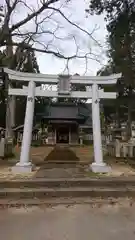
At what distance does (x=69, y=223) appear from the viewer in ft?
14.7

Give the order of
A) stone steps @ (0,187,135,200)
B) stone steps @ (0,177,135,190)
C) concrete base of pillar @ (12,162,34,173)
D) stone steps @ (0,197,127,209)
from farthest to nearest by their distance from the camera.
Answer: concrete base of pillar @ (12,162,34,173)
stone steps @ (0,177,135,190)
stone steps @ (0,187,135,200)
stone steps @ (0,197,127,209)

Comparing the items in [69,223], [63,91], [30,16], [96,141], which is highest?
[30,16]

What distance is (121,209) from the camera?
529 centimetres

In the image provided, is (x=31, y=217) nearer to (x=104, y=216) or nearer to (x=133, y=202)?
(x=104, y=216)

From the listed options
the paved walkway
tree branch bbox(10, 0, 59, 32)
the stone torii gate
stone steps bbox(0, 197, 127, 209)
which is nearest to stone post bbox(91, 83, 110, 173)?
the stone torii gate

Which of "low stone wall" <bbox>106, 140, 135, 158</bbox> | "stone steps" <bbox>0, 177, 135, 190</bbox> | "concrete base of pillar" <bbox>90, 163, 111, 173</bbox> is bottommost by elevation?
"stone steps" <bbox>0, 177, 135, 190</bbox>

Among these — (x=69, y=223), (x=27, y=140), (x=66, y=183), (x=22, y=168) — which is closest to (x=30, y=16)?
(x=27, y=140)

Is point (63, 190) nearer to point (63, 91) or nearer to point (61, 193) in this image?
point (61, 193)

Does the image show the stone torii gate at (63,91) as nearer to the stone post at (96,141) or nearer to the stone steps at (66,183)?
the stone post at (96,141)

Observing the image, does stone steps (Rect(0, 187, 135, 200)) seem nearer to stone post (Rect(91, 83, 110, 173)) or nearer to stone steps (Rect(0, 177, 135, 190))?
stone steps (Rect(0, 177, 135, 190))

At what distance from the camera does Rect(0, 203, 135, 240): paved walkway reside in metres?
3.96

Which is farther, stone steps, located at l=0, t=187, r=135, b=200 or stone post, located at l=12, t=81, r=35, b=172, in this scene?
stone post, located at l=12, t=81, r=35, b=172

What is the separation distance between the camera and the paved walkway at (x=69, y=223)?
396 cm

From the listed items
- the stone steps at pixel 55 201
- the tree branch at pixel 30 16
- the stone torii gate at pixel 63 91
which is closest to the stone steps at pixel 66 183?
the stone steps at pixel 55 201
